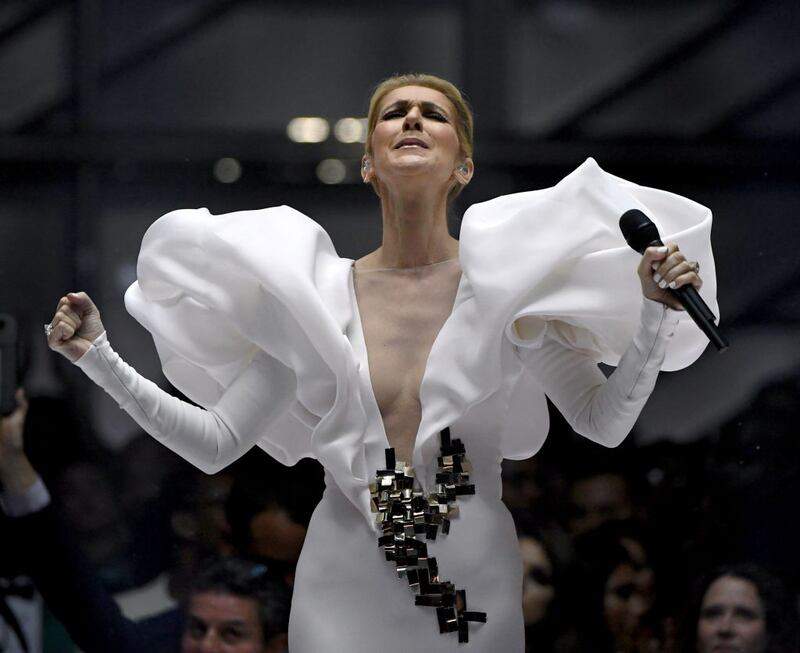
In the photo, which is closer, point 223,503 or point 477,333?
Answer: point 477,333

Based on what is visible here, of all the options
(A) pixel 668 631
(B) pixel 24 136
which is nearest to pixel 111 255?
(B) pixel 24 136

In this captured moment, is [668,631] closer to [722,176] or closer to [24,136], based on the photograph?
[722,176]

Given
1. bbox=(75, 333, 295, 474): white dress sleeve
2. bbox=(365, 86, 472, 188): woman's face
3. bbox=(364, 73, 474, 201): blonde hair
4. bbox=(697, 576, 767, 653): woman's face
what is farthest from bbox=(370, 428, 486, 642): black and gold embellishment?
bbox=(697, 576, 767, 653): woman's face

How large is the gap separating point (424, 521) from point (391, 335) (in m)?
0.38

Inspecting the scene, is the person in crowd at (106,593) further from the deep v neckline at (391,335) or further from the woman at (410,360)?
the deep v neckline at (391,335)

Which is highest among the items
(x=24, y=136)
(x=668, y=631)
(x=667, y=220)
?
(x=24, y=136)

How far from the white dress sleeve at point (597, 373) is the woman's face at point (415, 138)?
365 mm

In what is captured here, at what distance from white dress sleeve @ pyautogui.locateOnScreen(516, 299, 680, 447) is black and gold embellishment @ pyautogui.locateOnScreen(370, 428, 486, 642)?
222 millimetres

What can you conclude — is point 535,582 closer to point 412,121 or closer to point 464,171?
point 464,171

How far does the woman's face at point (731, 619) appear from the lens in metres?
3.64

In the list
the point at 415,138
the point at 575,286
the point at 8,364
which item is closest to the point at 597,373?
the point at 575,286

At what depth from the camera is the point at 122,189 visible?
3.98m

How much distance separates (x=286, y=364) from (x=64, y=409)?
1679 millimetres

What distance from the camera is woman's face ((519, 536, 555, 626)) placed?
12.4 feet
